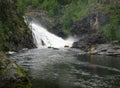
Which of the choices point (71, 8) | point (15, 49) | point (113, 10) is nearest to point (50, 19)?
point (71, 8)

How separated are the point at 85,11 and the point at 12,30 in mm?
62416

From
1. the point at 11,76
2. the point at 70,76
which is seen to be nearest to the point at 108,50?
the point at 70,76

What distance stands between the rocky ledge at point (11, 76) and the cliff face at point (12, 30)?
162 feet

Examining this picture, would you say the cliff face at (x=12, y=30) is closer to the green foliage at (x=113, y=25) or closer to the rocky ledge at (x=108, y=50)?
the rocky ledge at (x=108, y=50)

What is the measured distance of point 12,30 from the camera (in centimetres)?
10431

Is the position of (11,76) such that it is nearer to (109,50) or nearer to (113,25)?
(109,50)

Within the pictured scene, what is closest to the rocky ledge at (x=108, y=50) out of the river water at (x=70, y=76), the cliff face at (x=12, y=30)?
the cliff face at (x=12, y=30)

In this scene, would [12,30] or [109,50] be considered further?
[12,30]

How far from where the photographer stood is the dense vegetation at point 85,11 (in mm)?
130413

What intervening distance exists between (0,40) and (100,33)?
52702 mm

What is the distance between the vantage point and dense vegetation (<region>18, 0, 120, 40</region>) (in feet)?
428

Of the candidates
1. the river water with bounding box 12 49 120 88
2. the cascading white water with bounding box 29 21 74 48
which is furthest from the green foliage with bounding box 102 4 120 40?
the river water with bounding box 12 49 120 88

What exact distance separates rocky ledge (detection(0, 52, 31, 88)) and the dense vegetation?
83.8 metres

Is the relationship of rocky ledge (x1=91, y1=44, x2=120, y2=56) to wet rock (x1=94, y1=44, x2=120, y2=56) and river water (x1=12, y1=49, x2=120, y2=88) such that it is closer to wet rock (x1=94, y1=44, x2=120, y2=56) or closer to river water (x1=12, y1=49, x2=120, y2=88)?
wet rock (x1=94, y1=44, x2=120, y2=56)
